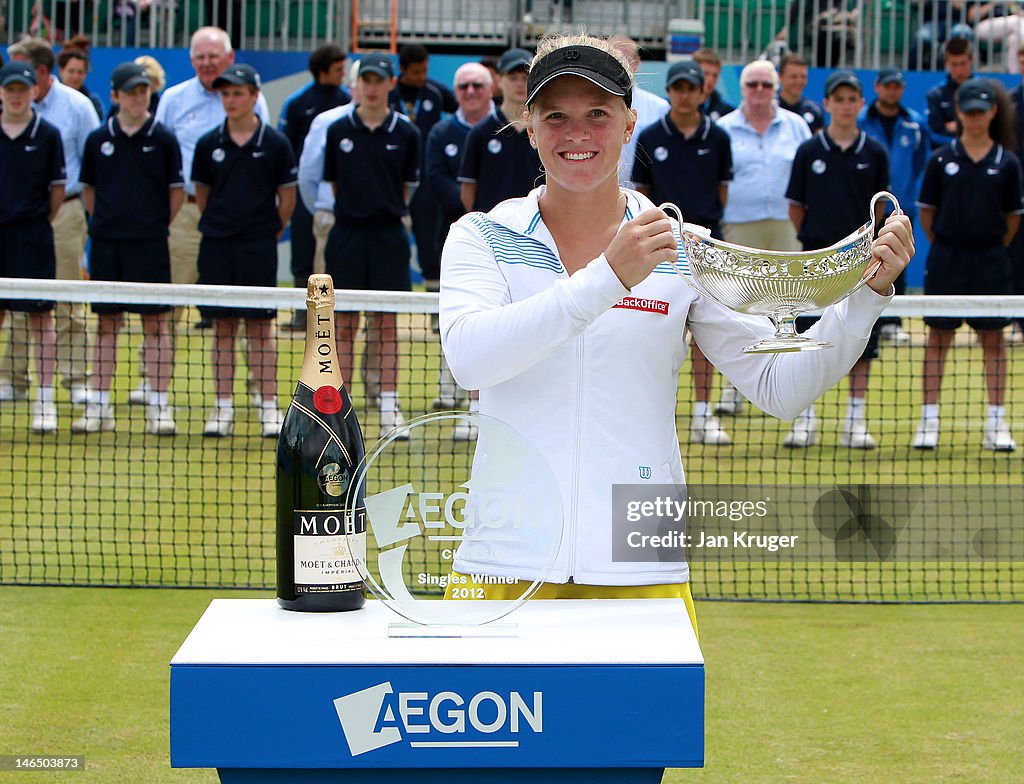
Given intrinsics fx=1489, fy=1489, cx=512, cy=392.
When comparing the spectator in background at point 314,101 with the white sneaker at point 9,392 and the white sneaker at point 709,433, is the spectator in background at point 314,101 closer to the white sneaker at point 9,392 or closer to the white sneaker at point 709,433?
the white sneaker at point 9,392

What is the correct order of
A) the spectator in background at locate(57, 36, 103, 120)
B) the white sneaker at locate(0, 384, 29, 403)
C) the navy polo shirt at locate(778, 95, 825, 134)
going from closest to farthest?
the white sneaker at locate(0, 384, 29, 403) < the navy polo shirt at locate(778, 95, 825, 134) < the spectator in background at locate(57, 36, 103, 120)

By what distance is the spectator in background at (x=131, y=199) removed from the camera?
362 inches

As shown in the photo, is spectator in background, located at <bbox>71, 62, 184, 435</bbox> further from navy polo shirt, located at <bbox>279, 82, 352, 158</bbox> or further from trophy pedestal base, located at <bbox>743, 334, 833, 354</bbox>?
trophy pedestal base, located at <bbox>743, 334, 833, 354</bbox>

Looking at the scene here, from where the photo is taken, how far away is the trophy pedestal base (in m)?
2.64

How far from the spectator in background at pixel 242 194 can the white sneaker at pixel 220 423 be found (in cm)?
20

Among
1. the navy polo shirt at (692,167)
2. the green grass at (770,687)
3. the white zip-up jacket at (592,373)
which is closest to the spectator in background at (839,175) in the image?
the navy polo shirt at (692,167)

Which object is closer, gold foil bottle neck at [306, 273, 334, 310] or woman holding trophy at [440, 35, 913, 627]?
gold foil bottle neck at [306, 273, 334, 310]

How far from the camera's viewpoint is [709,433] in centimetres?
879

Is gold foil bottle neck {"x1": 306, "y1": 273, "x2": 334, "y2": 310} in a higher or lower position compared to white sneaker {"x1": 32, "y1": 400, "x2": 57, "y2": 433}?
higher

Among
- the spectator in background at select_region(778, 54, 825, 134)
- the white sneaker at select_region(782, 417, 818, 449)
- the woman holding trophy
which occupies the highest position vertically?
the spectator in background at select_region(778, 54, 825, 134)

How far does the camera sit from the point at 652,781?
7.33ft

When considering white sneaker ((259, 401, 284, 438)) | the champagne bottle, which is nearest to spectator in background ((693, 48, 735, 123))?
white sneaker ((259, 401, 284, 438))

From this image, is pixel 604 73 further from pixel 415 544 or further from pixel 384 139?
pixel 384 139

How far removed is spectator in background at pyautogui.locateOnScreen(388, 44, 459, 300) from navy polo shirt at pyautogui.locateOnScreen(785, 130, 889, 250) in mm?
2710
